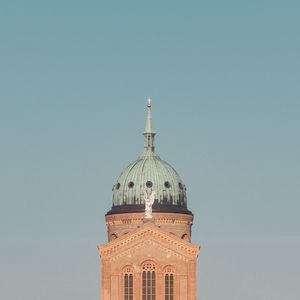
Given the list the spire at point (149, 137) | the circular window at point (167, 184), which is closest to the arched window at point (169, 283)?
the circular window at point (167, 184)

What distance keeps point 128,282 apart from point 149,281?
210 cm

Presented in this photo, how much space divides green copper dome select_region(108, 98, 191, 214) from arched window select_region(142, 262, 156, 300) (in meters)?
9.12

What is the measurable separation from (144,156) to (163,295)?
724 inches

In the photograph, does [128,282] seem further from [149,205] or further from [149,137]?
[149,137]

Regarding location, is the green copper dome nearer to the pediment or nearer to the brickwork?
the pediment

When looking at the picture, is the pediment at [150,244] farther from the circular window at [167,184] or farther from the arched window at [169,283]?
the circular window at [167,184]

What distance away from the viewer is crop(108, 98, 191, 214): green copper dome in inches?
5832

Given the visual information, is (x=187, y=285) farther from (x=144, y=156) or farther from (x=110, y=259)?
(x=144, y=156)

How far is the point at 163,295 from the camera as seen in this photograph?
5472 inches

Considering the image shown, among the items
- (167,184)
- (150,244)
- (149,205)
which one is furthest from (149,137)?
(150,244)

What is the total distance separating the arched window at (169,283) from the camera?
139 metres

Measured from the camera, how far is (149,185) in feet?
487

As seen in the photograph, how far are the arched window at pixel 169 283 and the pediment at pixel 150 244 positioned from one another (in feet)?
6.12

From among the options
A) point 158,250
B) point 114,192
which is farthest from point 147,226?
point 114,192
